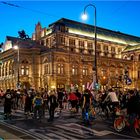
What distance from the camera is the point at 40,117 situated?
17.7 metres

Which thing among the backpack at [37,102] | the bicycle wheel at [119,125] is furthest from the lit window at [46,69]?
the bicycle wheel at [119,125]

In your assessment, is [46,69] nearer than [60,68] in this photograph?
No

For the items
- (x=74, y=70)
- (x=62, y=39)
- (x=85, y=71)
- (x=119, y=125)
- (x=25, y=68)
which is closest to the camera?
(x=119, y=125)

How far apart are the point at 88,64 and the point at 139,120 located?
167ft

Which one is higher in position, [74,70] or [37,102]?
[74,70]

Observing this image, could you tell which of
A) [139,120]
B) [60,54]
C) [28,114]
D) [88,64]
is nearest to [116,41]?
[88,64]

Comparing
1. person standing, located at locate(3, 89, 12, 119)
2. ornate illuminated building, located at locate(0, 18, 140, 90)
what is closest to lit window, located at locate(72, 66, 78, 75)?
ornate illuminated building, located at locate(0, 18, 140, 90)

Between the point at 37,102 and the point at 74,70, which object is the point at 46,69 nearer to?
the point at 74,70

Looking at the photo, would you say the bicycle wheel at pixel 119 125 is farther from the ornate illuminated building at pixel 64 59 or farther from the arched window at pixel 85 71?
the arched window at pixel 85 71

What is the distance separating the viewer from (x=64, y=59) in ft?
193

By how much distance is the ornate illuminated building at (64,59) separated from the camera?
193ft

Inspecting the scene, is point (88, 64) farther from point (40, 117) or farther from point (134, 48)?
point (40, 117)

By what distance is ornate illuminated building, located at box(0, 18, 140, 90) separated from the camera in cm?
5875

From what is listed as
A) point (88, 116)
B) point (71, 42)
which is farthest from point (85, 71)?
point (88, 116)
